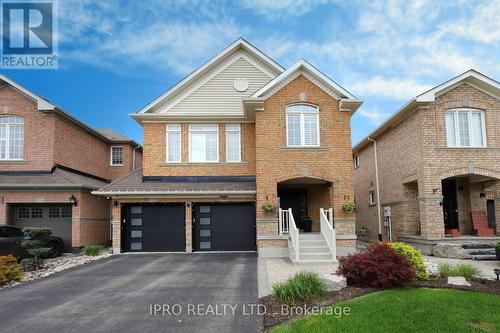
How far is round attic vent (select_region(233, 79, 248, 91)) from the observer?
57.8ft

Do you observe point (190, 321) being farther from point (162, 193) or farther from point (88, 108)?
point (88, 108)

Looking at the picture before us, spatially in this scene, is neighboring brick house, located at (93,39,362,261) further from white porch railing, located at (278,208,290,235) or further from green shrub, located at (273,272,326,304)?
green shrub, located at (273,272,326,304)

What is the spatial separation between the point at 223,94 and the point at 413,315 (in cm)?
1356

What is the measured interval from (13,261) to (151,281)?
15.1 feet

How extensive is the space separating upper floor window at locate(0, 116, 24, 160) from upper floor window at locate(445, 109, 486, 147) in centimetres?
1897

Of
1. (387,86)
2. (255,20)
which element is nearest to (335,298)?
(255,20)

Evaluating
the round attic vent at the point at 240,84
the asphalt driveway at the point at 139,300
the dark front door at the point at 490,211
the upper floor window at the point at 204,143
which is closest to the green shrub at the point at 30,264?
the asphalt driveway at the point at 139,300

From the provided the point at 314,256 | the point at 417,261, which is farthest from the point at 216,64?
the point at 417,261

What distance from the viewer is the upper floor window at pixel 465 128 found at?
15.3 meters

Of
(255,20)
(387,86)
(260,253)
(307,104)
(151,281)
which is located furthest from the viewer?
(387,86)

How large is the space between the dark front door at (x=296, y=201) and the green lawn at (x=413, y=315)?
10.0 meters

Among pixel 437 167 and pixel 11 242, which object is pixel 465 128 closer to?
pixel 437 167

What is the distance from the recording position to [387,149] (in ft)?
61.2

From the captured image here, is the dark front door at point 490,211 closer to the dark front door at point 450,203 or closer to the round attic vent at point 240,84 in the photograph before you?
the dark front door at point 450,203
